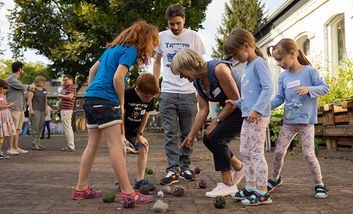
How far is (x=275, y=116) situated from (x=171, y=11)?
5966 millimetres

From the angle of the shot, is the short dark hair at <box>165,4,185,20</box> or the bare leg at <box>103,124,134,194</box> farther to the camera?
the short dark hair at <box>165,4,185,20</box>

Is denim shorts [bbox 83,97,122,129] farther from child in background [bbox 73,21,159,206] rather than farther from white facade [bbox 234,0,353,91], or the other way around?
white facade [bbox 234,0,353,91]

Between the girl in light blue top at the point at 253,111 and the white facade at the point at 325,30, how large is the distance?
8100mm

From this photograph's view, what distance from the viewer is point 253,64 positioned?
4.12m

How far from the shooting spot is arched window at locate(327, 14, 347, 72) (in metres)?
13.9

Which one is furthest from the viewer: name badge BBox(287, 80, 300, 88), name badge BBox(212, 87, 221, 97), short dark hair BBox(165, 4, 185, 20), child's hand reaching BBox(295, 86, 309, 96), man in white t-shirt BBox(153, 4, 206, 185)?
man in white t-shirt BBox(153, 4, 206, 185)

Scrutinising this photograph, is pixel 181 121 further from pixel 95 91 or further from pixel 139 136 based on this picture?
pixel 95 91

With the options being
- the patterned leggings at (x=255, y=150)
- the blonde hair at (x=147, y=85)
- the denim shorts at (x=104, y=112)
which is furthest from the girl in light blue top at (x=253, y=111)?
the denim shorts at (x=104, y=112)

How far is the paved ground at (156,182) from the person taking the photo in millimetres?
3918

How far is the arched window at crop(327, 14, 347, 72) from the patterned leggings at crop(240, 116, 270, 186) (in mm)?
10385

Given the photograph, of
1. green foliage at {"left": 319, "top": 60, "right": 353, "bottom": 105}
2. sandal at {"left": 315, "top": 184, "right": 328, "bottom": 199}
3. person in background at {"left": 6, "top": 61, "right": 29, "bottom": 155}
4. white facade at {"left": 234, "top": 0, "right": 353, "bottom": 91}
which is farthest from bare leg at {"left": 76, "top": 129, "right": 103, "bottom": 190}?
white facade at {"left": 234, "top": 0, "right": 353, "bottom": 91}

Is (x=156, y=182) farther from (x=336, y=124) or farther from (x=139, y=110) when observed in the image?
(x=336, y=124)

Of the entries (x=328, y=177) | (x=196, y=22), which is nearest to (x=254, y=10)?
(x=196, y=22)

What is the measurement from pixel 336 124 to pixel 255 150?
16.4ft
